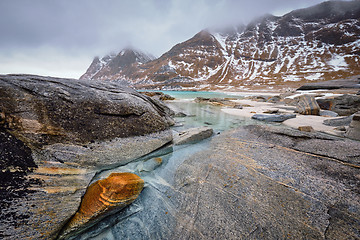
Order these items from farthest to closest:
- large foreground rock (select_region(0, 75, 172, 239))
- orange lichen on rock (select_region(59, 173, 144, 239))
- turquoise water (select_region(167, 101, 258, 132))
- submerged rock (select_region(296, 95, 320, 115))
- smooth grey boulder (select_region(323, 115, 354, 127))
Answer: submerged rock (select_region(296, 95, 320, 115))
turquoise water (select_region(167, 101, 258, 132))
smooth grey boulder (select_region(323, 115, 354, 127))
orange lichen on rock (select_region(59, 173, 144, 239))
large foreground rock (select_region(0, 75, 172, 239))

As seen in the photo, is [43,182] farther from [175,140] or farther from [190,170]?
[175,140]

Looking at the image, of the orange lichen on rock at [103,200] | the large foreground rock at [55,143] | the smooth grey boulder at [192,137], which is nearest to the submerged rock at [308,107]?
the smooth grey boulder at [192,137]

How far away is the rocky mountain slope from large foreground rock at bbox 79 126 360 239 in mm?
83478

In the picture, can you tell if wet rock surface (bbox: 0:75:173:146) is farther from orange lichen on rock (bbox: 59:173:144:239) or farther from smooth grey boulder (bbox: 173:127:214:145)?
orange lichen on rock (bbox: 59:173:144:239)

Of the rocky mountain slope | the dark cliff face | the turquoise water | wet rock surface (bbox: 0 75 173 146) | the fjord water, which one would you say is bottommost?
the turquoise water

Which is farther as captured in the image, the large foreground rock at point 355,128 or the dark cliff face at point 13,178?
the large foreground rock at point 355,128

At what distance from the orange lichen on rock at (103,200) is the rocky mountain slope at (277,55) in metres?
85.6

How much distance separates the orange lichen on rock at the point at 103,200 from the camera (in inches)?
92.9

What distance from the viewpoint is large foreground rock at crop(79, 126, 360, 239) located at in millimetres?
2215

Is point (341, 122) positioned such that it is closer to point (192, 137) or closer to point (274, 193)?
point (192, 137)

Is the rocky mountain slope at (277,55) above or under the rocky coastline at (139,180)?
above

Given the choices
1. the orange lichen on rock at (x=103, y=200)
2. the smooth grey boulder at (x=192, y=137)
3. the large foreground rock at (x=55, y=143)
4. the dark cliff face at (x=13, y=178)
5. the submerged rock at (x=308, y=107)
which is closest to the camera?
the dark cliff face at (x=13, y=178)

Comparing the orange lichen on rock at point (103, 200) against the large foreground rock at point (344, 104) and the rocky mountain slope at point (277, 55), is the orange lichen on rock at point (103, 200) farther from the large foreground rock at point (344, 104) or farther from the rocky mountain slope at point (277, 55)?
the rocky mountain slope at point (277, 55)

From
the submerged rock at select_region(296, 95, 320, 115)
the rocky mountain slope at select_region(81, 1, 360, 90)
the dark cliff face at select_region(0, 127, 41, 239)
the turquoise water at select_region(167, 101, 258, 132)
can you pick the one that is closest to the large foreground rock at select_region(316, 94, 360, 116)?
the submerged rock at select_region(296, 95, 320, 115)
